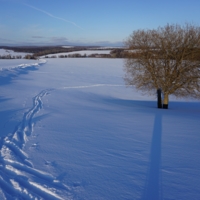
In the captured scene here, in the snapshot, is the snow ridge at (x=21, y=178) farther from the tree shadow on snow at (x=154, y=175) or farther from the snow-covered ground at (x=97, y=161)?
the tree shadow on snow at (x=154, y=175)

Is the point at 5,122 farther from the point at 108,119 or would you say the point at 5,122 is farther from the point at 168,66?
the point at 168,66

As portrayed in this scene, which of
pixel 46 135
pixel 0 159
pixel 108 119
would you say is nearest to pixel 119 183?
pixel 0 159

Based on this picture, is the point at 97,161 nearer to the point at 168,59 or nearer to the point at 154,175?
the point at 154,175

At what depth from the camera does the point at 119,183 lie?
393cm

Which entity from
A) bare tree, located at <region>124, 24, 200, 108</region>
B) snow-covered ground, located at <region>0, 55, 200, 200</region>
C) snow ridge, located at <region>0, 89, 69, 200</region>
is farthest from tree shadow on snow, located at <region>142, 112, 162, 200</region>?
bare tree, located at <region>124, 24, 200, 108</region>

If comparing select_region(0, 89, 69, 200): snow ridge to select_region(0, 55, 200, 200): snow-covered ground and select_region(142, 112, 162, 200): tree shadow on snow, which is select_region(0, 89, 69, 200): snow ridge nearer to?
select_region(0, 55, 200, 200): snow-covered ground

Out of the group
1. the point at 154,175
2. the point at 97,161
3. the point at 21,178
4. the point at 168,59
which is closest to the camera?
the point at 21,178

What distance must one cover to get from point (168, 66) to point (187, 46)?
1812 mm

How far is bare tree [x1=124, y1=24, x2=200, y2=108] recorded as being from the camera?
568 inches

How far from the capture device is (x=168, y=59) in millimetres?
14883

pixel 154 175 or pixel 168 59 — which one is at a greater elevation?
pixel 168 59

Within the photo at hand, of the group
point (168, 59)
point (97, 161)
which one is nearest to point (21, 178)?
point (97, 161)

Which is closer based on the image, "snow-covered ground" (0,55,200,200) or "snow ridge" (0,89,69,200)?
"snow ridge" (0,89,69,200)

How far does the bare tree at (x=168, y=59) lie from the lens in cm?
1443
